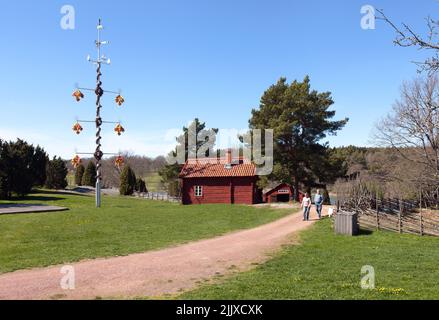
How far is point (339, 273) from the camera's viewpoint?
10203 mm

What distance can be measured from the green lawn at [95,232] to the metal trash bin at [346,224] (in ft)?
17.2

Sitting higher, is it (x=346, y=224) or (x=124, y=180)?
(x=124, y=180)

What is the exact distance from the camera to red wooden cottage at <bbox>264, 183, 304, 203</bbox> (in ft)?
129

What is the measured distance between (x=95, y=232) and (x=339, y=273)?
11.3m

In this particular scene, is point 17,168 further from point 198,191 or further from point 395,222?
point 395,222

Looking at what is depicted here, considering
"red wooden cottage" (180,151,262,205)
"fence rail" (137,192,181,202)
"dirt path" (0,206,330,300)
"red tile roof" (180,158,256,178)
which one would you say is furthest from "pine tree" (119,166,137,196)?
"dirt path" (0,206,330,300)

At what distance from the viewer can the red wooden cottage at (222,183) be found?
3766 cm

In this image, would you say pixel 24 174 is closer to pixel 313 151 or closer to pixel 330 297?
pixel 313 151

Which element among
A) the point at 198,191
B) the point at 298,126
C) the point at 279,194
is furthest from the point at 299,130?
the point at 198,191

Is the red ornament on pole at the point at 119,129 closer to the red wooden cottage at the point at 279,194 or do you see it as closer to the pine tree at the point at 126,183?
the red wooden cottage at the point at 279,194

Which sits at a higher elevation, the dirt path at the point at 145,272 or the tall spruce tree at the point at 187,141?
the tall spruce tree at the point at 187,141

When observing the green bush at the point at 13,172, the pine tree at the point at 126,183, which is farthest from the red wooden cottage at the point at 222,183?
the pine tree at the point at 126,183

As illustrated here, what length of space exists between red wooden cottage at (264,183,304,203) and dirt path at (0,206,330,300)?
2390cm
